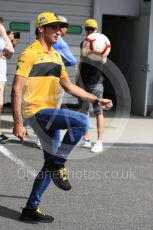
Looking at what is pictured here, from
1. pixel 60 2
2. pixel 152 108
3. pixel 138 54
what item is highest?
pixel 60 2

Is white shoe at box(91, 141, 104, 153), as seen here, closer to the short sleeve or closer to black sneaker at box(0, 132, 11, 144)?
black sneaker at box(0, 132, 11, 144)

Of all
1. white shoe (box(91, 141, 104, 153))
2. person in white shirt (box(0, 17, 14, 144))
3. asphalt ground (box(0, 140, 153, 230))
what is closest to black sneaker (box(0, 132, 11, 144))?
person in white shirt (box(0, 17, 14, 144))

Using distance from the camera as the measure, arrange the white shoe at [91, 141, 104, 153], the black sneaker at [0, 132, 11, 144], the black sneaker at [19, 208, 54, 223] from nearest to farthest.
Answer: the black sneaker at [19, 208, 54, 223] → the white shoe at [91, 141, 104, 153] → the black sneaker at [0, 132, 11, 144]

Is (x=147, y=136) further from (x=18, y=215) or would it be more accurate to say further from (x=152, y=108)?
(x=18, y=215)

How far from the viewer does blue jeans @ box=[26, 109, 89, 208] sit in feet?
16.8

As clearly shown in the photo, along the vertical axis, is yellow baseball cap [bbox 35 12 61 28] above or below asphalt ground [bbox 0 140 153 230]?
above

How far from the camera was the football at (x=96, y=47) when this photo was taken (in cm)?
871

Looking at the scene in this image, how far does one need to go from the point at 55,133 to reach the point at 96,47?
3.62m

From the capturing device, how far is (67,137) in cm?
518

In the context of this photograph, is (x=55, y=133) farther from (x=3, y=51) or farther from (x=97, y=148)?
(x=97, y=148)

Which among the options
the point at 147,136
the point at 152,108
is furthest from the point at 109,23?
the point at 147,136

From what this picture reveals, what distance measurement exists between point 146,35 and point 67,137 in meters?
8.58

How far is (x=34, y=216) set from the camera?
17.5ft

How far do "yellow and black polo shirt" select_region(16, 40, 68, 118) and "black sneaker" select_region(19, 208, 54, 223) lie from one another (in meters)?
0.88
